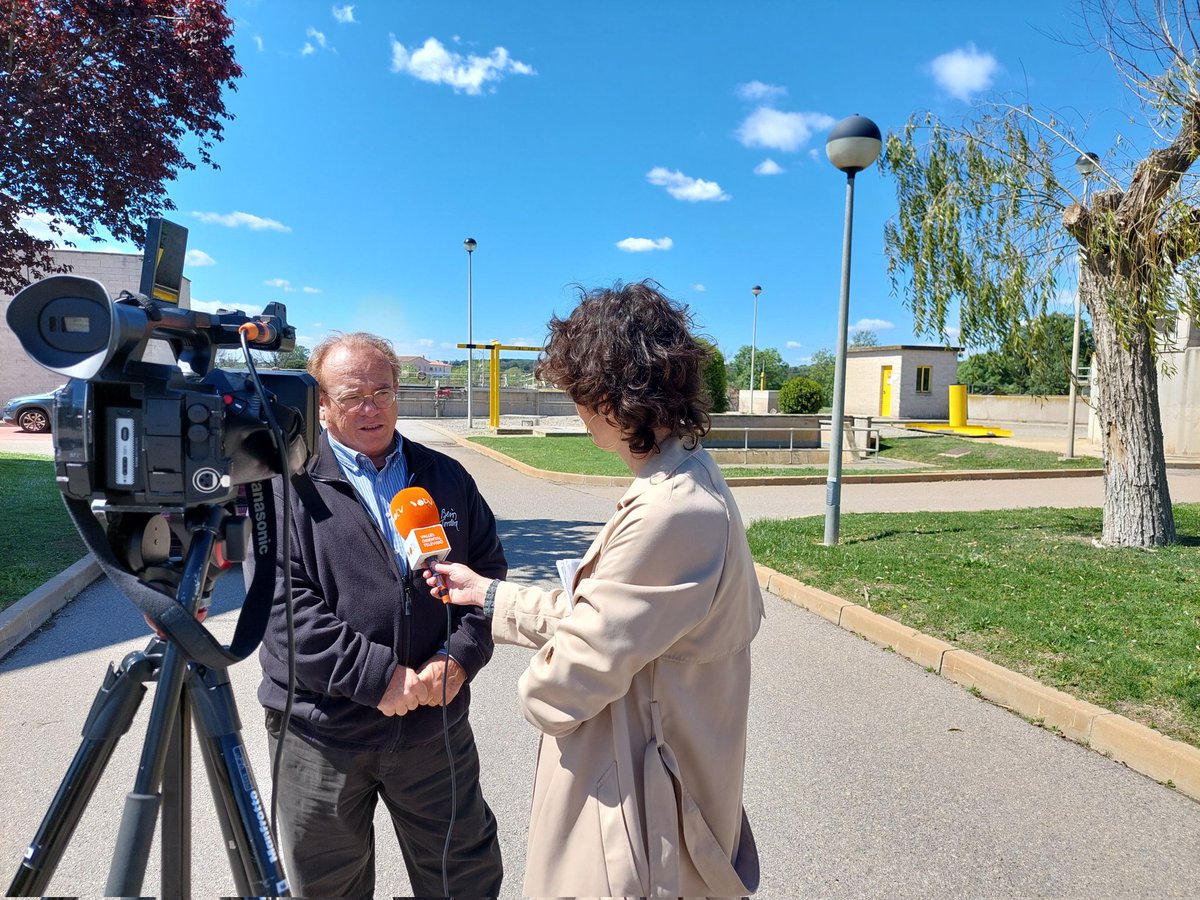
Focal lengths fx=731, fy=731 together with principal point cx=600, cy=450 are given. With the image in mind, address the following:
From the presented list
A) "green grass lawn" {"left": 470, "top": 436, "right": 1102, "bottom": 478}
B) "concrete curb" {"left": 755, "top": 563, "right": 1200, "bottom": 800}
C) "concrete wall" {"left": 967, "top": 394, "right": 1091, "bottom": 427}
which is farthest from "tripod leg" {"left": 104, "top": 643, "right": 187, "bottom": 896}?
"concrete wall" {"left": 967, "top": 394, "right": 1091, "bottom": 427}

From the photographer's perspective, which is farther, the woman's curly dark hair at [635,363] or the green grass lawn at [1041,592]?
the green grass lawn at [1041,592]

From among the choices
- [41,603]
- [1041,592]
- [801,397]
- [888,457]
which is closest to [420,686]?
[41,603]

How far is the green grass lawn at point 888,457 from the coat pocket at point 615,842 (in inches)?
484

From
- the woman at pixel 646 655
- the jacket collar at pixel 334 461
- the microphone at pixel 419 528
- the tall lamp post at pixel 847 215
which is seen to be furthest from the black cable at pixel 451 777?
the tall lamp post at pixel 847 215

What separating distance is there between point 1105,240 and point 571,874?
7.71 meters

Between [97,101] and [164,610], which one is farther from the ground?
[97,101]

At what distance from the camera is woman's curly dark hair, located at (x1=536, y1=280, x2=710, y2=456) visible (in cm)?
156

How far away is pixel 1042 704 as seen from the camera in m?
3.90

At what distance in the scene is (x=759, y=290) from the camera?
41.4 metres

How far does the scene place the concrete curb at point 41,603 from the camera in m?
4.60

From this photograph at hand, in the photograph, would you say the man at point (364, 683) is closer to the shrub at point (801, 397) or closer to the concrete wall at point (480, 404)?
the shrub at point (801, 397)

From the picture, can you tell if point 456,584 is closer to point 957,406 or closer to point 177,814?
point 177,814

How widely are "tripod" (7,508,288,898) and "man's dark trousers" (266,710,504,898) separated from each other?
65 centimetres

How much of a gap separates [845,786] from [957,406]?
28.5 metres
